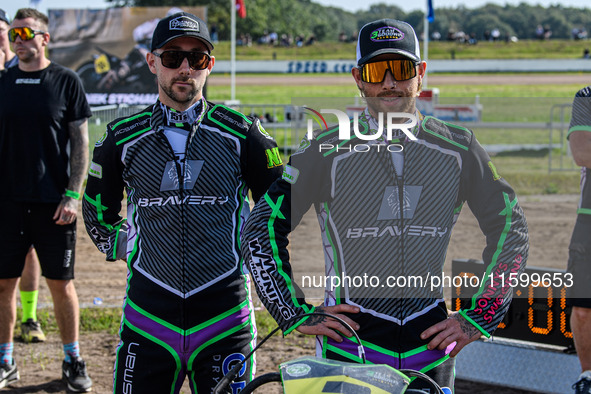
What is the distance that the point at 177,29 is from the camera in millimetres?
3391

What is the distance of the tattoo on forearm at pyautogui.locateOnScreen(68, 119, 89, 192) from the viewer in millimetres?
5457

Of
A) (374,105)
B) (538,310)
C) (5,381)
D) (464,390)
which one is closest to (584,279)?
(538,310)

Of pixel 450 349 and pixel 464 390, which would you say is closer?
pixel 450 349

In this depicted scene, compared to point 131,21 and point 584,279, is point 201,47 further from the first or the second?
point 131,21

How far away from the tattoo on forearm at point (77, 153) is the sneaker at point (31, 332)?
1725mm

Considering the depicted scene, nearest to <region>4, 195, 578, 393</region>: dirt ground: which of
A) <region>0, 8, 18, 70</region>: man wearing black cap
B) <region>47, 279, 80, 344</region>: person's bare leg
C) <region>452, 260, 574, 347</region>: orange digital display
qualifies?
<region>47, 279, 80, 344</region>: person's bare leg

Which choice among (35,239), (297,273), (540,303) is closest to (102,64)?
(297,273)

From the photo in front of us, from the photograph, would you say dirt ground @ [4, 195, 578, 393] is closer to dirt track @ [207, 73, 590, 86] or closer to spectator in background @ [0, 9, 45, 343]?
spectator in background @ [0, 9, 45, 343]

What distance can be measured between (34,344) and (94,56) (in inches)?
647

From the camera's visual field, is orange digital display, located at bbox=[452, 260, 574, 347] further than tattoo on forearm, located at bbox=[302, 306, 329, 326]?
Yes

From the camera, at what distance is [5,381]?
556cm

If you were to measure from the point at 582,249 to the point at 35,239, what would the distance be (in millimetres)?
3618

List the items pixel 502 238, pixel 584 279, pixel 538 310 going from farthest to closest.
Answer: pixel 538 310
pixel 584 279
pixel 502 238

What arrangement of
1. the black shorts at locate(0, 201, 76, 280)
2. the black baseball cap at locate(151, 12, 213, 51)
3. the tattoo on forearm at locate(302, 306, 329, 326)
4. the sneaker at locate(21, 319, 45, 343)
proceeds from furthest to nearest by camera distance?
1. the sneaker at locate(21, 319, 45, 343)
2. the black shorts at locate(0, 201, 76, 280)
3. the black baseball cap at locate(151, 12, 213, 51)
4. the tattoo on forearm at locate(302, 306, 329, 326)
